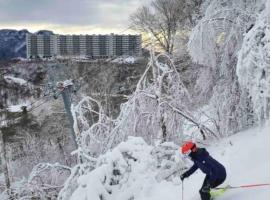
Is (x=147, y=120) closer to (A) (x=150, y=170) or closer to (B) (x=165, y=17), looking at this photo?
(A) (x=150, y=170)

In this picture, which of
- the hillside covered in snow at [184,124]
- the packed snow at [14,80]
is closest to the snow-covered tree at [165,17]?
the hillside covered in snow at [184,124]

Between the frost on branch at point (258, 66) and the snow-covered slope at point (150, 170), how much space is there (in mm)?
748

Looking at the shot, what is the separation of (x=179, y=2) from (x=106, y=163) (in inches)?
854

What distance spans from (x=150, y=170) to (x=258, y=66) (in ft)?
9.47

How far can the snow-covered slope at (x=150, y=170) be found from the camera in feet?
29.3

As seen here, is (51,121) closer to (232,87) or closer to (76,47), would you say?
(232,87)

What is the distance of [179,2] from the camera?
30.1m

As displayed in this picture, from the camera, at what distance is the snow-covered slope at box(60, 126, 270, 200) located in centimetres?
893

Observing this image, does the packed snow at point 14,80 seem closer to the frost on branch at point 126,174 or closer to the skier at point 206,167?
the frost on branch at point 126,174

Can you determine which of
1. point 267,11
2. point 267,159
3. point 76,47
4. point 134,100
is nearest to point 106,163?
point 134,100

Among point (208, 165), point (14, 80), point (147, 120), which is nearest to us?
point (208, 165)

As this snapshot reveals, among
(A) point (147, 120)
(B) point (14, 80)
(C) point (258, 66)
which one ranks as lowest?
(B) point (14, 80)

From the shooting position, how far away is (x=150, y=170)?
982 centimetres

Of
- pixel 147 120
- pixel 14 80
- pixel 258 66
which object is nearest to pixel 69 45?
pixel 14 80
